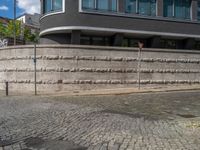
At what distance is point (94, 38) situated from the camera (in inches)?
1193

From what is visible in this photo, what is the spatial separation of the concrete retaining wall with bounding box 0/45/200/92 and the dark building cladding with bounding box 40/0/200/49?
12.4 feet

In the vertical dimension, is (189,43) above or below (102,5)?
below

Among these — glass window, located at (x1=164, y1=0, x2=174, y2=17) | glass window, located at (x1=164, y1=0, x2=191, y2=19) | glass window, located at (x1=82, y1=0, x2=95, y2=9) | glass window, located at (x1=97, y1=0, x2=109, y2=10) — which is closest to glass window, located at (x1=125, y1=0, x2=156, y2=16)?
glass window, located at (x1=164, y1=0, x2=174, y2=17)

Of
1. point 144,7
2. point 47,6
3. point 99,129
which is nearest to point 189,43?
point 144,7

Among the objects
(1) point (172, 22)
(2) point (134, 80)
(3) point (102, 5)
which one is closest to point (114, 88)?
(2) point (134, 80)

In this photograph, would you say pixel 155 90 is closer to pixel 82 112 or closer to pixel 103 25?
pixel 103 25

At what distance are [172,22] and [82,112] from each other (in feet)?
66.9

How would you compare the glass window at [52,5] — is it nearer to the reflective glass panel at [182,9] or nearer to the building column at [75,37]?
the building column at [75,37]

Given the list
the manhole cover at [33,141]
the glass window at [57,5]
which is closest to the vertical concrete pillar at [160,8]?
the glass window at [57,5]

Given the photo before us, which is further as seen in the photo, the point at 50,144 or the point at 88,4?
the point at 88,4

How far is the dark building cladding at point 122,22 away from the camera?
27828mm

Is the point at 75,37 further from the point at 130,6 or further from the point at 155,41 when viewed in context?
the point at 155,41

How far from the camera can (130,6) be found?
30.0 metres

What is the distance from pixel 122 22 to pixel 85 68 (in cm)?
671
